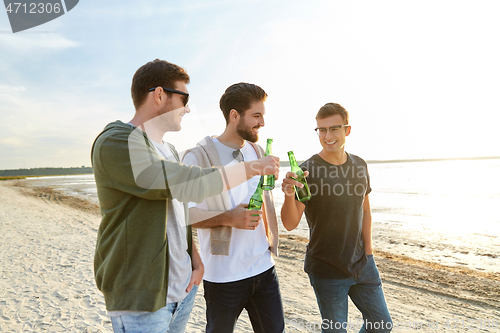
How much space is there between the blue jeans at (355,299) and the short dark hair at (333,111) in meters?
1.41

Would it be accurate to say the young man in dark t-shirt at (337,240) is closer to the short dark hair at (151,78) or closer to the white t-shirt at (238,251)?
the white t-shirt at (238,251)

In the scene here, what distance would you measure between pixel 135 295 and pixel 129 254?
0.69ft

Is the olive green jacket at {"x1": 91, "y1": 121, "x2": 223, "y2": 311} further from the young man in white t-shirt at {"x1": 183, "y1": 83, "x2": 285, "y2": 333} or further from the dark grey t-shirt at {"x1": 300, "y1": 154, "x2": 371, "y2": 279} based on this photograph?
the dark grey t-shirt at {"x1": 300, "y1": 154, "x2": 371, "y2": 279}

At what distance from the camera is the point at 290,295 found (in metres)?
5.41

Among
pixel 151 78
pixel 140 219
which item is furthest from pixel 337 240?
pixel 151 78

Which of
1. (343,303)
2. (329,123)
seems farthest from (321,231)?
(329,123)

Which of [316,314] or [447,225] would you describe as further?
[447,225]

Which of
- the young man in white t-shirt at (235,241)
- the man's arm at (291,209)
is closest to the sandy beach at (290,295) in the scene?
the young man in white t-shirt at (235,241)

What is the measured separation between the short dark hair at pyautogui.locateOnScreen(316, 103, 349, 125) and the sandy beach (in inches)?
117

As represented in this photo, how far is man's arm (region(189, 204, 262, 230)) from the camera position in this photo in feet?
7.50

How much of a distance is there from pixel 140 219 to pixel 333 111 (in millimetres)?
2180

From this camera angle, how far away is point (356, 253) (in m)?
2.80

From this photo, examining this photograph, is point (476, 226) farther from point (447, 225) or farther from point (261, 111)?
point (261, 111)

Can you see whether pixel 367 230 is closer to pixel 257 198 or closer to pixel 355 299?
pixel 355 299
